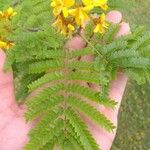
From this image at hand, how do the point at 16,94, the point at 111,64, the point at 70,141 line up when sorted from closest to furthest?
the point at 70,141 → the point at 111,64 → the point at 16,94

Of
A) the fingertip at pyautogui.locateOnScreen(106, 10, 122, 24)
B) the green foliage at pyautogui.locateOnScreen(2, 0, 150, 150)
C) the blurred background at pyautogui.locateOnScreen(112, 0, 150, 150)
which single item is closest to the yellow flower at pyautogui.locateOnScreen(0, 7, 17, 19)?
the green foliage at pyautogui.locateOnScreen(2, 0, 150, 150)

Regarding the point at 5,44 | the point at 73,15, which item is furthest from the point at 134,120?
the point at 73,15

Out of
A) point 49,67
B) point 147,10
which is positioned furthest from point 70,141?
point 147,10

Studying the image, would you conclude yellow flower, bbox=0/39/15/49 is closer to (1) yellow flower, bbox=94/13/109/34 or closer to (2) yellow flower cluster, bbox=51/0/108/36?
(2) yellow flower cluster, bbox=51/0/108/36

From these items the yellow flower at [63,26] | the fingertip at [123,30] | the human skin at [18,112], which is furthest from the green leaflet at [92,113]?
the fingertip at [123,30]

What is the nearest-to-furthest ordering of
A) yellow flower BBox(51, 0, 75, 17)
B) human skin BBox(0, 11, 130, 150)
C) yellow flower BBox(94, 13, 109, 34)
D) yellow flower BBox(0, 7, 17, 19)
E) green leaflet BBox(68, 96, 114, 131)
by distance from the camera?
green leaflet BBox(68, 96, 114, 131) → yellow flower BBox(51, 0, 75, 17) → yellow flower BBox(94, 13, 109, 34) → human skin BBox(0, 11, 130, 150) → yellow flower BBox(0, 7, 17, 19)

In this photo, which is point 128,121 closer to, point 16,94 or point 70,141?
point 16,94
